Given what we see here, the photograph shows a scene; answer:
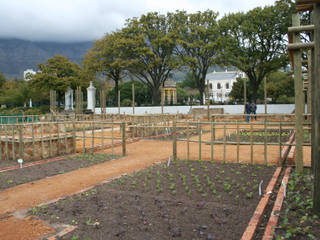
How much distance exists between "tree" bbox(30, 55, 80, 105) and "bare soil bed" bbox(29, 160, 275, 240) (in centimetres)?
3750

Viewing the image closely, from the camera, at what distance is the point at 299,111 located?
6422 millimetres

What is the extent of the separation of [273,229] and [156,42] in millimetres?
33424

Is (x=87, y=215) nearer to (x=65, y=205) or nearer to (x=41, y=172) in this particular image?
(x=65, y=205)

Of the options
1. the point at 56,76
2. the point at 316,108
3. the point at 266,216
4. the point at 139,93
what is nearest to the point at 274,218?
the point at 266,216

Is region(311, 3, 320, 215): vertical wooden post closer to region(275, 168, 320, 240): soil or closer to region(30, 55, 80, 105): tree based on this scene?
region(275, 168, 320, 240): soil

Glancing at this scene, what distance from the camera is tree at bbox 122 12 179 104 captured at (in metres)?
35.7

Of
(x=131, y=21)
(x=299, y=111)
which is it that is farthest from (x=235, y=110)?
(x=299, y=111)

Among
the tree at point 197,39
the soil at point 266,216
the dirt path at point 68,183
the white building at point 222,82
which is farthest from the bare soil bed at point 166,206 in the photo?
the white building at point 222,82

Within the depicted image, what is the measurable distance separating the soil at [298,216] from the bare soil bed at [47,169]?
18.5ft

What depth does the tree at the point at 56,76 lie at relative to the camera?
4162 centimetres

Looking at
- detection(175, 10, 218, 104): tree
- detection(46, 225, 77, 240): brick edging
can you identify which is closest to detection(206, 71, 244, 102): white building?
detection(175, 10, 218, 104): tree

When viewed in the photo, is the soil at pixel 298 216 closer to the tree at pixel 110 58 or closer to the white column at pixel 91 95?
the white column at pixel 91 95

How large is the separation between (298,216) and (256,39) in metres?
27.3

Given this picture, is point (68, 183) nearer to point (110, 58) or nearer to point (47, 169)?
point (47, 169)
